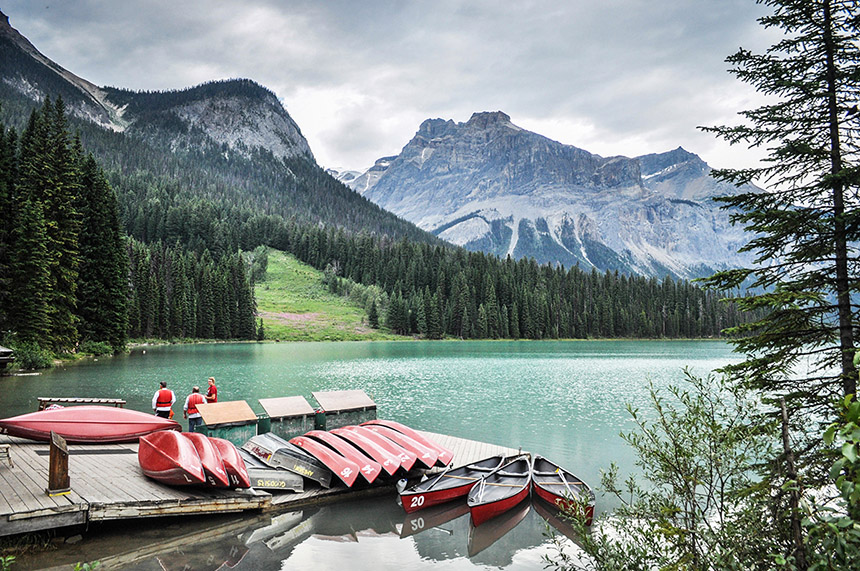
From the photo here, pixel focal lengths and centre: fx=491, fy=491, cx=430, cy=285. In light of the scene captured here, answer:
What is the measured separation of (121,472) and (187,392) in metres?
23.0

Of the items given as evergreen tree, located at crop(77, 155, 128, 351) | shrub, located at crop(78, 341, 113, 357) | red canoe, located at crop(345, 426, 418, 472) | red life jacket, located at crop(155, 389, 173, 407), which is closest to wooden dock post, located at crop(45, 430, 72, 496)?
red canoe, located at crop(345, 426, 418, 472)

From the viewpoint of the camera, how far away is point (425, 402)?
1303 inches

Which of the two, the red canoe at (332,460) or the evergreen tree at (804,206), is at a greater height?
→ the evergreen tree at (804,206)

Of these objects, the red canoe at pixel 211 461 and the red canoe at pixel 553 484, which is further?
the red canoe at pixel 553 484

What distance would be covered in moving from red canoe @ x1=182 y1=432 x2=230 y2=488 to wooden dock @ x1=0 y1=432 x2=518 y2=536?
0.37 m

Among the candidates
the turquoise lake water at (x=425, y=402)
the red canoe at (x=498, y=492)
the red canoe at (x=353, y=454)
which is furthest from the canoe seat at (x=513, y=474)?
the red canoe at (x=353, y=454)

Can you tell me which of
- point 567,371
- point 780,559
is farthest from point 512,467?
point 567,371

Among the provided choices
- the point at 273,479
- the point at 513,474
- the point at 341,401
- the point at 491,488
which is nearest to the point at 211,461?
the point at 273,479

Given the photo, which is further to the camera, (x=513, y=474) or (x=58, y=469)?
(x=513, y=474)

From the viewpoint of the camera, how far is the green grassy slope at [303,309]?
113 metres

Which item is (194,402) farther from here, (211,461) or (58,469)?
(58,469)

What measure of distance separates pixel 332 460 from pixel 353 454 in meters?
0.67

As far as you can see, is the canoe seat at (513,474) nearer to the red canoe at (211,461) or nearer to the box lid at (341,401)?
the box lid at (341,401)

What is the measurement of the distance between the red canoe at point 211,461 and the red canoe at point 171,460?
19 cm
